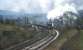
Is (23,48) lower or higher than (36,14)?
lower

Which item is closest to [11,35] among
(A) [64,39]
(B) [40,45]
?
(B) [40,45]

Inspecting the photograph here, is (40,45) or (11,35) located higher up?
(11,35)

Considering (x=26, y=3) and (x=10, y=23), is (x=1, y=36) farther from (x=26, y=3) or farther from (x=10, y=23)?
(x=26, y=3)

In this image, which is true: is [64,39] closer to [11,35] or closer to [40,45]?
[40,45]

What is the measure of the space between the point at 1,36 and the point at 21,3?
490mm

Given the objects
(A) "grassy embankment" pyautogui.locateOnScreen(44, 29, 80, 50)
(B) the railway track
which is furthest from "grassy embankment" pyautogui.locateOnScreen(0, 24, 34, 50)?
(A) "grassy embankment" pyautogui.locateOnScreen(44, 29, 80, 50)

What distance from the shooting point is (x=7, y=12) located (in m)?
2.22

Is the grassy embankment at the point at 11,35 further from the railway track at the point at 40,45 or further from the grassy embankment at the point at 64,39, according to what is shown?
the grassy embankment at the point at 64,39

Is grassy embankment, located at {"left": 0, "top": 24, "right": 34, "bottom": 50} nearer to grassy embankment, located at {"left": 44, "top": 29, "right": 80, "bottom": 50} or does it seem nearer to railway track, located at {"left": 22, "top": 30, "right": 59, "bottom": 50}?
railway track, located at {"left": 22, "top": 30, "right": 59, "bottom": 50}

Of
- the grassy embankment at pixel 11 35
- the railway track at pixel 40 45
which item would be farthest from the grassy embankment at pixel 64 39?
the grassy embankment at pixel 11 35

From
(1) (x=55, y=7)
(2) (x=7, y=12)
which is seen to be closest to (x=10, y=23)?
(2) (x=7, y=12)

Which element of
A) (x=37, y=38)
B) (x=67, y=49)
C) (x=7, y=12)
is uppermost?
(x=7, y=12)

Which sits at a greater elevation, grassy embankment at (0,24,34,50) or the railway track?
grassy embankment at (0,24,34,50)

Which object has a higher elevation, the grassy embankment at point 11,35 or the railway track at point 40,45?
the grassy embankment at point 11,35
